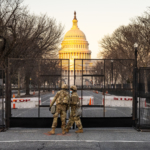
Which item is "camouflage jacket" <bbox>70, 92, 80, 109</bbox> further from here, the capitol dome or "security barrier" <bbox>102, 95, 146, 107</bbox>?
the capitol dome

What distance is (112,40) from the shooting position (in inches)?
2077

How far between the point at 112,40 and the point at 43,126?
40.4 metres

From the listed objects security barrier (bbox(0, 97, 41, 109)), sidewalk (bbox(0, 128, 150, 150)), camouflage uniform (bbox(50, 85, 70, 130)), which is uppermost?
camouflage uniform (bbox(50, 85, 70, 130))

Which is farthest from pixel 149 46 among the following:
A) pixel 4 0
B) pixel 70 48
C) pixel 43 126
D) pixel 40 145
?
pixel 70 48

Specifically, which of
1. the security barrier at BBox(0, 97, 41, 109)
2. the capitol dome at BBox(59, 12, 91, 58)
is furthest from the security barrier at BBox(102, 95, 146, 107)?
the capitol dome at BBox(59, 12, 91, 58)

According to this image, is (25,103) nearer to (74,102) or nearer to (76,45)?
(74,102)

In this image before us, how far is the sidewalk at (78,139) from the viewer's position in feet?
32.4

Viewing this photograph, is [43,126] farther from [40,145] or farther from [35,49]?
[35,49]

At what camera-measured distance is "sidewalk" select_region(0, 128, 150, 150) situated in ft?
32.4

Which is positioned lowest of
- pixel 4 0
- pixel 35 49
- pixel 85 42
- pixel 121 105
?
pixel 121 105

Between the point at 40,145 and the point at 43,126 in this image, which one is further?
the point at 43,126

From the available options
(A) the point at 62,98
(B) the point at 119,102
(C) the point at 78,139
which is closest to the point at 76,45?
(B) the point at 119,102

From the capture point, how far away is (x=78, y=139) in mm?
10969

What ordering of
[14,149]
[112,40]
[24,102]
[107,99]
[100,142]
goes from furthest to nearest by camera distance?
1. [112,40]
2. [107,99]
3. [24,102]
4. [100,142]
5. [14,149]
